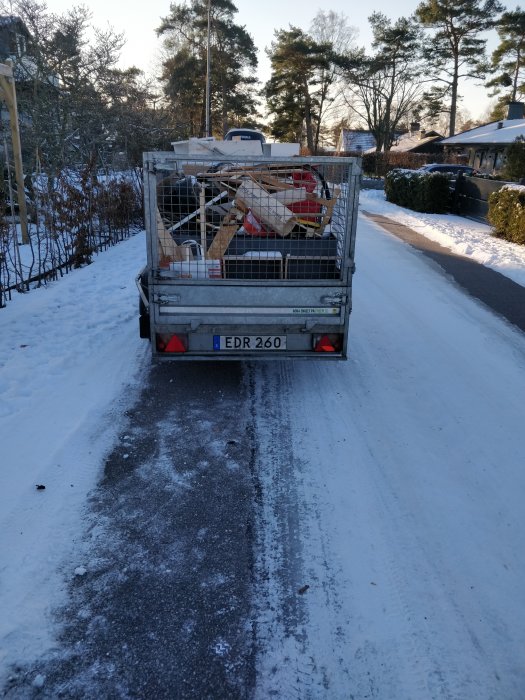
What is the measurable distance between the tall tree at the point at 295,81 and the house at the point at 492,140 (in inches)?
618

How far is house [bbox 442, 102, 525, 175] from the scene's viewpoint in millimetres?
33569

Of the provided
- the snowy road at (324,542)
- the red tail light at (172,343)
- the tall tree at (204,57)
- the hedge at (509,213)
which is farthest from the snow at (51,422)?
the tall tree at (204,57)

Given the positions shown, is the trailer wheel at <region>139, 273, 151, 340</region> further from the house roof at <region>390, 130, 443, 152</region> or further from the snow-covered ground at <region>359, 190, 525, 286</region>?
the house roof at <region>390, 130, 443, 152</region>

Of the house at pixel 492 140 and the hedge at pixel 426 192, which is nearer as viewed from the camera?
the hedge at pixel 426 192

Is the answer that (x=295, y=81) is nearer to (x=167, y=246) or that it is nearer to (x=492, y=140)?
(x=492, y=140)

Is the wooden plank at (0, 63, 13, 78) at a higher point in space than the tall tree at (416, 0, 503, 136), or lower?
lower

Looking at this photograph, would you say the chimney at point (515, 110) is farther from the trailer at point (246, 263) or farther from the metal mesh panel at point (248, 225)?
the trailer at point (246, 263)

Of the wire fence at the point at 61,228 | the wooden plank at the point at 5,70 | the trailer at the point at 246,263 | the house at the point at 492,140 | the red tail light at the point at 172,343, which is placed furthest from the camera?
the house at the point at 492,140

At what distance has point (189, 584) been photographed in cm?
299

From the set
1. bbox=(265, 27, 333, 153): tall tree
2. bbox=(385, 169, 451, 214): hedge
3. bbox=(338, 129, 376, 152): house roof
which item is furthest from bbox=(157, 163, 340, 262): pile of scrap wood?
bbox=(338, 129, 376, 152): house roof

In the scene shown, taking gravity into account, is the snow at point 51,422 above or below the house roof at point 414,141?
below

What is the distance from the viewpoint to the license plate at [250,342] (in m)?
5.07

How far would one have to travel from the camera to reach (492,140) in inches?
1320

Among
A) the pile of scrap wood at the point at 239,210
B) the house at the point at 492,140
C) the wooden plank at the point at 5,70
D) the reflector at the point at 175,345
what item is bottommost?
the reflector at the point at 175,345
